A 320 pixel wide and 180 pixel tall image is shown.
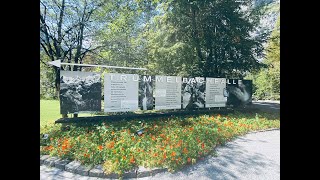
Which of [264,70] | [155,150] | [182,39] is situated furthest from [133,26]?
[264,70]

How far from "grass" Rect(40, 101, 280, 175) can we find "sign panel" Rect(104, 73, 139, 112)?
259mm

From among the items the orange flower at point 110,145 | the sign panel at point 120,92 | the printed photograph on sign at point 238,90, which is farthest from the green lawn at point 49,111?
Result: the printed photograph on sign at point 238,90

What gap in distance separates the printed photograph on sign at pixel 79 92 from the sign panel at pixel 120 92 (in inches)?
5.8

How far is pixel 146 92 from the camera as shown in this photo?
10.6 ft

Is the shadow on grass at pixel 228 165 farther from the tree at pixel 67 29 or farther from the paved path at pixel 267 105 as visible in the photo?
the tree at pixel 67 29

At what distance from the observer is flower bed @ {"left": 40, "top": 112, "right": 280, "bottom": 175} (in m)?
2.27

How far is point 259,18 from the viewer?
3.72 m

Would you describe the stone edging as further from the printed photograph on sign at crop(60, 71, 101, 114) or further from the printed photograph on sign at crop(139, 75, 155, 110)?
the printed photograph on sign at crop(139, 75, 155, 110)

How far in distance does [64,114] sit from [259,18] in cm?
387

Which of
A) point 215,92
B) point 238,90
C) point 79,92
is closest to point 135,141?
point 79,92
